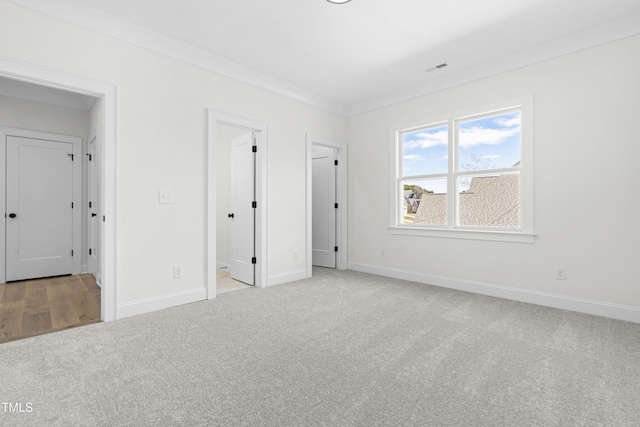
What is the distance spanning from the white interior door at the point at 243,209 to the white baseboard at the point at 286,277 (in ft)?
0.89

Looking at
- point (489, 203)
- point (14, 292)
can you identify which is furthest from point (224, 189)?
point (489, 203)

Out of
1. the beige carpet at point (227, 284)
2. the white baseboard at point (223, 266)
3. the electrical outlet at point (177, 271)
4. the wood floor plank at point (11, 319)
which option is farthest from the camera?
the white baseboard at point (223, 266)

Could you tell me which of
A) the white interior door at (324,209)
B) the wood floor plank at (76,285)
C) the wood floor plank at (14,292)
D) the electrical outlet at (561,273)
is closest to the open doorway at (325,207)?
the white interior door at (324,209)

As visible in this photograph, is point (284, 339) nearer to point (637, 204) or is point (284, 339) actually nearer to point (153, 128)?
point (153, 128)

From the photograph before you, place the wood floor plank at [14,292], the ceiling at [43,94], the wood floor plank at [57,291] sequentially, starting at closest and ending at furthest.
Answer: the wood floor plank at [14,292]
the wood floor plank at [57,291]
the ceiling at [43,94]

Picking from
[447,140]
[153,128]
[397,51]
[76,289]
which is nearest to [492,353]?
[447,140]

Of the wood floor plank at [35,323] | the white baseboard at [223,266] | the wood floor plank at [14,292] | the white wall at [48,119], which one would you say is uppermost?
the white wall at [48,119]

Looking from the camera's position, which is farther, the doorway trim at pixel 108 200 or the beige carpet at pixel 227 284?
the beige carpet at pixel 227 284

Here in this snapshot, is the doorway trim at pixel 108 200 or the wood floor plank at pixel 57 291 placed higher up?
the doorway trim at pixel 108 200

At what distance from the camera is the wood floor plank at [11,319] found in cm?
262

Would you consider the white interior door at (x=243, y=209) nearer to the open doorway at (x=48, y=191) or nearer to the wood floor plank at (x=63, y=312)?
the open doorway at (x=48, y=191)

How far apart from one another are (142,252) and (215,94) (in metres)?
1.94

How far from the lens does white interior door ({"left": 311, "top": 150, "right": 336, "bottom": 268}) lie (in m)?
5.48

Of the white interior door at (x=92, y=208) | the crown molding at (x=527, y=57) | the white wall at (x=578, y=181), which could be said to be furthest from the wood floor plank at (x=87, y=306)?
the crown molding at (x=527, y=57)
